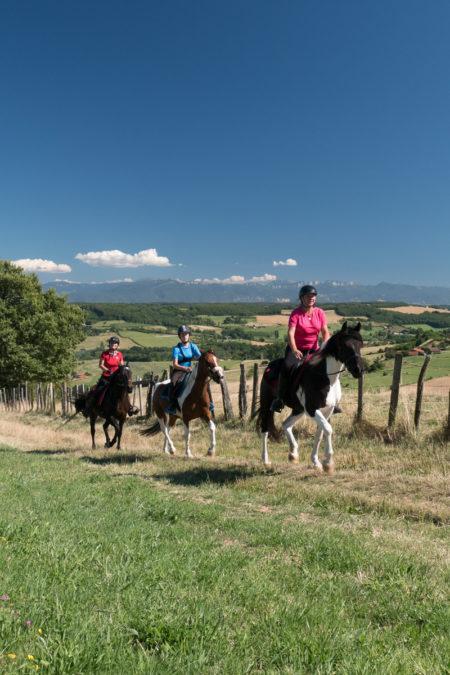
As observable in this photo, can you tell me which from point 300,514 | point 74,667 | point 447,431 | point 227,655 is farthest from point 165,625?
point 447,431

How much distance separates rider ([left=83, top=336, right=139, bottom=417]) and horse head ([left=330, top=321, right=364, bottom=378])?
784 centimetres

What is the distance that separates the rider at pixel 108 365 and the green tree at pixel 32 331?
829 inches

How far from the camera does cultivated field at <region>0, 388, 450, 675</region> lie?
8.12ft

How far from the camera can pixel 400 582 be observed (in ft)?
12.1

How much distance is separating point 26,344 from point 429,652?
34.9 metres

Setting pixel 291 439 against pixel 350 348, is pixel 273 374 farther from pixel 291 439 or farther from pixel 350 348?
pixel 350 348

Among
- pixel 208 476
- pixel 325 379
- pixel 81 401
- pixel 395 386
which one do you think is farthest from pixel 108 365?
pixel 395 386

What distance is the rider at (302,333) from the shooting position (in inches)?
349

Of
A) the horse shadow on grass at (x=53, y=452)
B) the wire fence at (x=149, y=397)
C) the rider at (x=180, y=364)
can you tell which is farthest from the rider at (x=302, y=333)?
the horse shadow on grass at (x=53, y=452)

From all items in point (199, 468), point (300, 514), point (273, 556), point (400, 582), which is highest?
point (400, 582)

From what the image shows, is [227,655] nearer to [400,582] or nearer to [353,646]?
[353,646]

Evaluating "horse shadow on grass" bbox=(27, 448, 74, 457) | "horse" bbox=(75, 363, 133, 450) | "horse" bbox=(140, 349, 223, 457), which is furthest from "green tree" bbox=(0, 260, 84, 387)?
"horse" bbox=(140, 349, 223, 457)

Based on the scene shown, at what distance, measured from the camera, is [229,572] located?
3.80m

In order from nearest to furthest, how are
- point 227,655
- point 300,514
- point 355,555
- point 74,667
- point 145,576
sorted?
1. point 74,667
2. point 227,655
3. point 145,576
4. point 355,555
5. point 300,514
